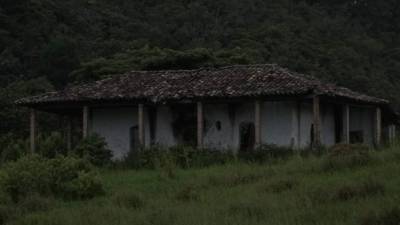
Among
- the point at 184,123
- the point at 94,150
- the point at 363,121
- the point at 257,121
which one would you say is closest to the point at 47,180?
the point at 94,150

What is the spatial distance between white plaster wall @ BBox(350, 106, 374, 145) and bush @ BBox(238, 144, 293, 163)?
692 cm

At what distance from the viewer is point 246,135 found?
84.8 feet

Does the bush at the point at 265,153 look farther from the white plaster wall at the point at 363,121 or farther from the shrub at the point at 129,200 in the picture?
the shrub at the point at 129,200

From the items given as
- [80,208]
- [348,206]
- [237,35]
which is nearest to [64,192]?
[80,208]

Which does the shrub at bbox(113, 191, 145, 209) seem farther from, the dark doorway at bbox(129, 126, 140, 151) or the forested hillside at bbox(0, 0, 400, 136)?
the forested hillside at bbox(0, 0, 400, 136)

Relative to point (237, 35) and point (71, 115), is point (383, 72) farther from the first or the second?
point (71, 115)

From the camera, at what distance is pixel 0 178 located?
54.7 feet

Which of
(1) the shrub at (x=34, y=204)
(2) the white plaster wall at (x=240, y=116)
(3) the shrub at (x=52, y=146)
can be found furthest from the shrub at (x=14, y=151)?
(1) the shrub at (x=34, y=204)

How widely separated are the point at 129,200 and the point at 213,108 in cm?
1172

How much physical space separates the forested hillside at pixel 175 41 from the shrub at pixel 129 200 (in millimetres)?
23547

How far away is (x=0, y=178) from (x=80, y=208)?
3.07 meters

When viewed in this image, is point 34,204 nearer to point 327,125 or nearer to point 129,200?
point 129,200

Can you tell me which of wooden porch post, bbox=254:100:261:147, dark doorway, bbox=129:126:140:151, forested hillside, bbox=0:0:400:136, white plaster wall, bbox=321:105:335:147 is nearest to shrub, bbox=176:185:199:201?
wooden porch post, bbox=254:100:261:147

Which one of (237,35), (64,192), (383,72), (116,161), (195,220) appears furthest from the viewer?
(383,72)
